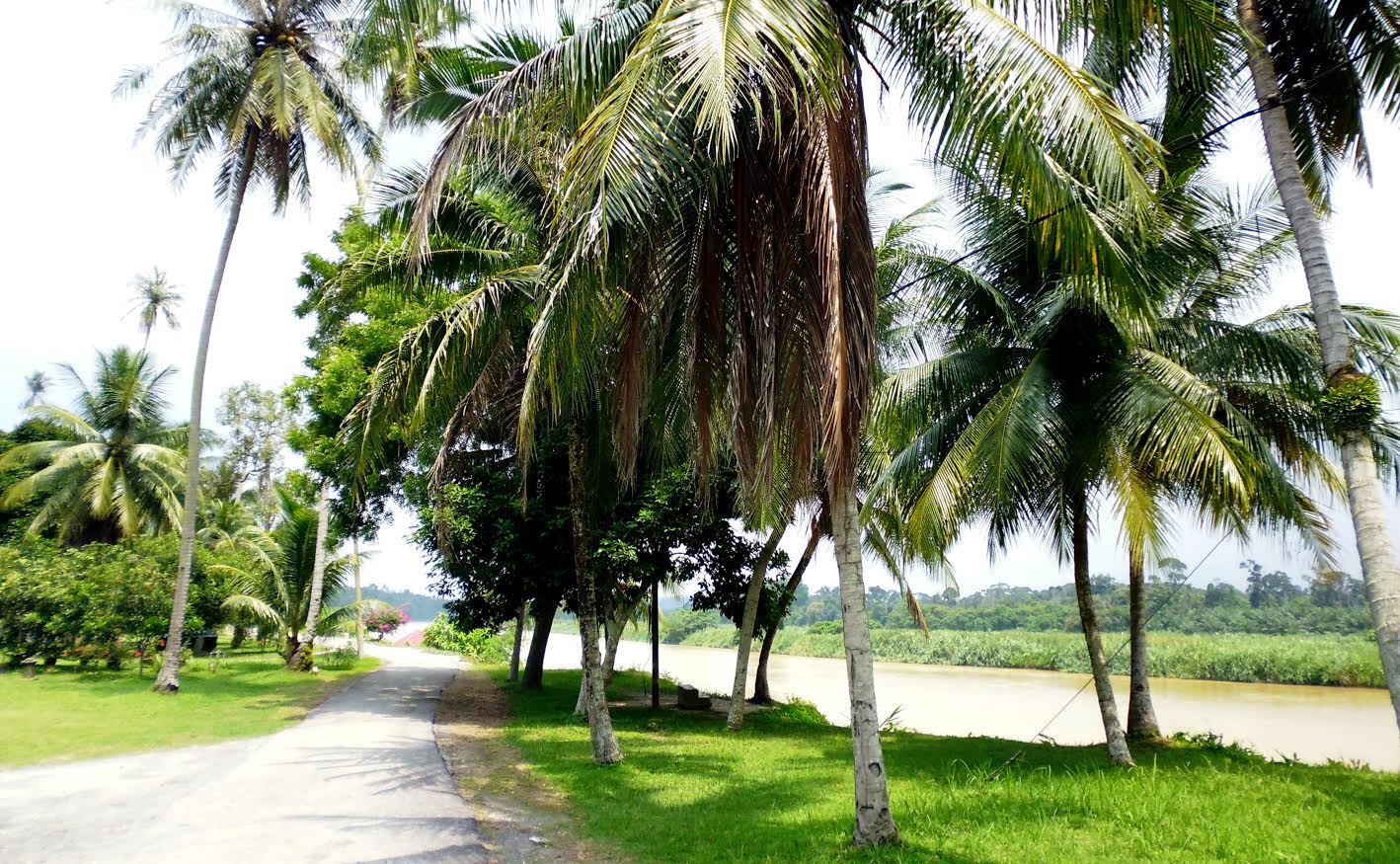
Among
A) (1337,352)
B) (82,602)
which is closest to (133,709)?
(82,602)

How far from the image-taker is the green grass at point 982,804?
5.97 metres

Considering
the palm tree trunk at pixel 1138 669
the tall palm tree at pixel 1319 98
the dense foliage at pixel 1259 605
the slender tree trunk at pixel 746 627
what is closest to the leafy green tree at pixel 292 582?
the slender tree trunk at pixel 746 627

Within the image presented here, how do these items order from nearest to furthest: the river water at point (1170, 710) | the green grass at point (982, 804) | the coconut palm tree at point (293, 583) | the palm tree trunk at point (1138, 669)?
the green grass at point (982, 804) < the palm tree trunk at point (1138, 669) < the river water at point (1170, 710) < the coconut palm tree at point (293, 583)

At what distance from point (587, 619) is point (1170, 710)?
13.6 metres

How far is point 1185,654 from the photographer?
21625mm

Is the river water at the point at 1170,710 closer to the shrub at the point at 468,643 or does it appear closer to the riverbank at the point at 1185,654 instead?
the riverbank at the point at 1185,654

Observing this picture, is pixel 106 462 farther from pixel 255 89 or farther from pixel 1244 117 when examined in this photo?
pixel 1244 117

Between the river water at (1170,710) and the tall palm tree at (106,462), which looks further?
the tall palm tree at (106,462)

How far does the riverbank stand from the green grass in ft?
15.3

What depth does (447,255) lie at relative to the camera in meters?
10.8

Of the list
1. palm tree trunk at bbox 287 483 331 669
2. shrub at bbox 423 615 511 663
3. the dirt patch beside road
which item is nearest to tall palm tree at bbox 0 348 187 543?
palm tree trunk at bbox 287 483 331 669

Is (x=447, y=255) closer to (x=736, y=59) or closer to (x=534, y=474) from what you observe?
(x=534, y=474)

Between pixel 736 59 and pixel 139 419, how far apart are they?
90.8 ft

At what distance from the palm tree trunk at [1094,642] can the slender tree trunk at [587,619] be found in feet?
19.4
